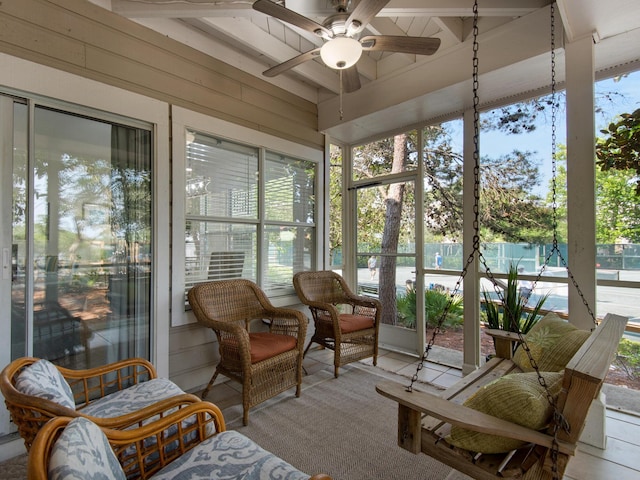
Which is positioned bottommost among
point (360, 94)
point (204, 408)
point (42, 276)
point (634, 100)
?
point (204, 408)

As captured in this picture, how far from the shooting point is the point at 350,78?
8.15ft

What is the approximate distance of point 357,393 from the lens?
8.98 ft

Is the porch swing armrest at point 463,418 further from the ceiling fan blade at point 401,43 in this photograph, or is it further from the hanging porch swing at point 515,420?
the ceiling fan blade at point 401,43

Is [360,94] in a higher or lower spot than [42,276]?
higher

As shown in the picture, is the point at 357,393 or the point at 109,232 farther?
the point at 357,393

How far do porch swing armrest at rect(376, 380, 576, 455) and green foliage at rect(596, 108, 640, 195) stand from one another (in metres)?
2.36

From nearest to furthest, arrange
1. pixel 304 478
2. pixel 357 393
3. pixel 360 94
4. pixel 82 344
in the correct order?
pixel 304 478, pixel 82 344, pixel 357 393, pixel 360 94

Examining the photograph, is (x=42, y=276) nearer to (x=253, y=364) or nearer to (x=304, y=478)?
→ (x=253, y=364)

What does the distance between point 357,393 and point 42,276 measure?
249cm

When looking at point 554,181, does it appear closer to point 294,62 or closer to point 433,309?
point 433,309

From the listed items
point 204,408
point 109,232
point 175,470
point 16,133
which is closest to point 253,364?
point 204,408

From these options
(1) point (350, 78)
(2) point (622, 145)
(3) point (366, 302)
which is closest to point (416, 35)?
(1) point (350, 78)

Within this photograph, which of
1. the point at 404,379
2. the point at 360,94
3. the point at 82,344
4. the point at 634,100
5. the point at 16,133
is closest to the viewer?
the point at 16,133

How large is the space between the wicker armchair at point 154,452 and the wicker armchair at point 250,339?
2.46 feet
